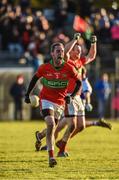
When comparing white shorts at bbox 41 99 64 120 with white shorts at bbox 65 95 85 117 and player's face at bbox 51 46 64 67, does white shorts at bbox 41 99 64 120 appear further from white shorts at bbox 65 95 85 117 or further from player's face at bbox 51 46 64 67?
white shorts at bbox 65 95 85 117

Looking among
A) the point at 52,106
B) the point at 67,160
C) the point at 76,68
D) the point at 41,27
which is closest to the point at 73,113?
the point at 76,68

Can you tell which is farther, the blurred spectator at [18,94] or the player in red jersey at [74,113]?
the blurred spectator at [18,94]

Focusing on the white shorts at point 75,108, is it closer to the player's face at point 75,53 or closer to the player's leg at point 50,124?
the player's face at point 75,53

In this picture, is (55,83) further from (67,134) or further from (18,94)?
(18,94)

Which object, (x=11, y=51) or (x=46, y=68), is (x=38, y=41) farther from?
(x=46, y=68)

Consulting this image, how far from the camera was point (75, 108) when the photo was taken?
15.1 m

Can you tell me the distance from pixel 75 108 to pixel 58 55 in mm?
2381

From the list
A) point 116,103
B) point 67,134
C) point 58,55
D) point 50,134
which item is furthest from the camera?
point 116,103

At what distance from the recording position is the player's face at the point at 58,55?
12836 millimetres

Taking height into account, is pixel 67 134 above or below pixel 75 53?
below

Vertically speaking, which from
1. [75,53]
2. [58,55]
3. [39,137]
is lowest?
[39,137]

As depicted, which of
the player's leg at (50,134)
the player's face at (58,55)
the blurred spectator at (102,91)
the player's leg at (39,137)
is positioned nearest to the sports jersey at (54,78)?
the player's face at (58,55)

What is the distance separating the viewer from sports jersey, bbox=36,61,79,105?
13.3 meters

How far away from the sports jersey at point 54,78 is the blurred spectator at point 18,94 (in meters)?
17.7
